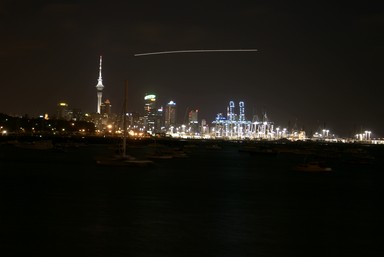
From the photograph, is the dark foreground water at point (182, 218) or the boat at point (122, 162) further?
the boat at point (122, 162)

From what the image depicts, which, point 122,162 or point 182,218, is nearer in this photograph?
point 182,218

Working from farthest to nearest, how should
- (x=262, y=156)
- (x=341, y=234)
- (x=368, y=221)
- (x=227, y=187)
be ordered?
(x=262, y=156), (x=227, y=187), (x=368, y=221), (x=341, y=234)

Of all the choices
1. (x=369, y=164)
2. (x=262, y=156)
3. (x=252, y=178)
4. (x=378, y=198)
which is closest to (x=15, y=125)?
(x=262, y=156)

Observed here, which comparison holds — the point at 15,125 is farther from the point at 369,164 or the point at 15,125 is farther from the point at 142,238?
the point at 142,238

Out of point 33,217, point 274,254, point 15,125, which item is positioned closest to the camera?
point 274,254

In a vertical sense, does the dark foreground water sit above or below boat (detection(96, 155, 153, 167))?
below

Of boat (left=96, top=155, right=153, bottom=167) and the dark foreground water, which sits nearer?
the dark foreground water

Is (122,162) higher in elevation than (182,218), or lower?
higher

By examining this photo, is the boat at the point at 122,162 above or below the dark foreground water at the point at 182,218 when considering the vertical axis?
above
